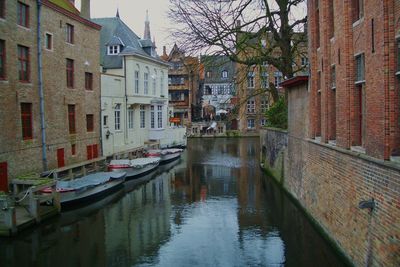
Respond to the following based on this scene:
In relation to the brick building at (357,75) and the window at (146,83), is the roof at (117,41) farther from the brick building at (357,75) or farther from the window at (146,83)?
the brick building at (357,75)

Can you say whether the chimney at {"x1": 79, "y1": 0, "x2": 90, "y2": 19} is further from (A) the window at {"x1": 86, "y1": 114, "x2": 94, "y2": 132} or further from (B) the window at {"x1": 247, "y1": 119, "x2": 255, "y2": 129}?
(B) the window at {"x1": 247, "y1": 119, "x2": 255, "y2": 129}

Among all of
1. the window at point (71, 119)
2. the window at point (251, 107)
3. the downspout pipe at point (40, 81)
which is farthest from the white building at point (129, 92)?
the window at point (251, 107)

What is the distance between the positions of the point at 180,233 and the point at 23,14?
36.8 feet

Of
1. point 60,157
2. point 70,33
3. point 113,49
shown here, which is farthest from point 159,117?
point 60,157

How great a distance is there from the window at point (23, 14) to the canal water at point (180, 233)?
7.83 m

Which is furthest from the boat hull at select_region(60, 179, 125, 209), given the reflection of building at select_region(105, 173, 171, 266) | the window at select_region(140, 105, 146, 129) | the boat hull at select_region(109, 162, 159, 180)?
the window at select_region(140, 105, 146, 129)

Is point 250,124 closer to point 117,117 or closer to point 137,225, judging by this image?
point 117,117

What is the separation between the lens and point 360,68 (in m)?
9.51

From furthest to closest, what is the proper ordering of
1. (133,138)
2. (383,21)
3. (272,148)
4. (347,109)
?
(133,138), (272,148), (347,109), (383,21)

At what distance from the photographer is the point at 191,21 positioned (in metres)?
21.1

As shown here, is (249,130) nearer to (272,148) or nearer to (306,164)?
(272,148)

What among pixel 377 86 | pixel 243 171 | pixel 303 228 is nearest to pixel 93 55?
pixel 243 171

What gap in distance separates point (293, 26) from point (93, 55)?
10858 millimetres

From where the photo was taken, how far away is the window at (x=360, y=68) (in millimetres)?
9320
